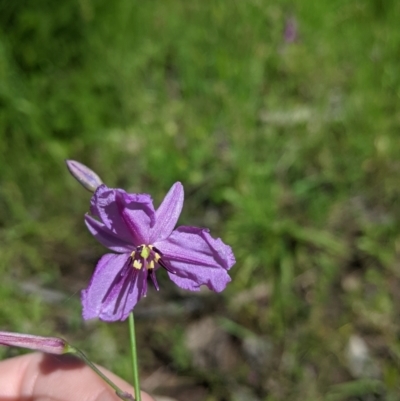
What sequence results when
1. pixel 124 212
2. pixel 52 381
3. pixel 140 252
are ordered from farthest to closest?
pixel 52 381 < pixel 140 252 < pixel 124 212

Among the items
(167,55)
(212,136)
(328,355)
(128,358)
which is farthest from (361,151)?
(128,358)

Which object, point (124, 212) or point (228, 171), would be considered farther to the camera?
point (228, 171)

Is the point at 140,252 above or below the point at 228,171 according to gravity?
below

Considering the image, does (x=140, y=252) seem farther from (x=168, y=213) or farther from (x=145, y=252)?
(x=168, y=213)

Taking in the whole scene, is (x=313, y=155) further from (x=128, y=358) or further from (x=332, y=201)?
(x=128, y=358)

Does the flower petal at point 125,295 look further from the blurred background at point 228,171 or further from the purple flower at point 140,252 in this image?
the blurred background at point 228,171

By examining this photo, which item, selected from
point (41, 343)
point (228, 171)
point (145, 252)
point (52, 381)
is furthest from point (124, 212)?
point (228, 171)

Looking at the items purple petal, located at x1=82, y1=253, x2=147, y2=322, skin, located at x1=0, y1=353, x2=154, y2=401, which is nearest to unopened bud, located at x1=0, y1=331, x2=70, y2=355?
purple petal, located at x1=82, y1=253, x2=147, y2=322
